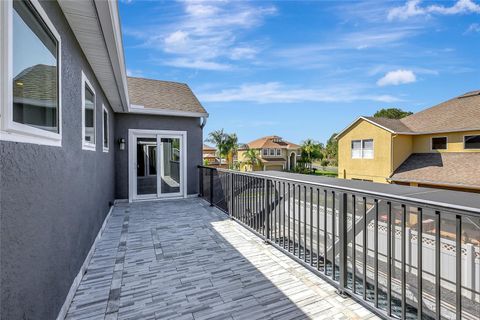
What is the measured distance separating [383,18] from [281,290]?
38.6ft

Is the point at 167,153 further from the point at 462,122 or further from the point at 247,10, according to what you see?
the point at 462,122

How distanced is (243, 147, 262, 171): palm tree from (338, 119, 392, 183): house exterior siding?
16.3 meters

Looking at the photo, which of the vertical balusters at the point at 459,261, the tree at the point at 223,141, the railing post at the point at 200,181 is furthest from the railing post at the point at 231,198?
the tree at the point at 223,141

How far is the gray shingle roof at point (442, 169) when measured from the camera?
12.4 meters

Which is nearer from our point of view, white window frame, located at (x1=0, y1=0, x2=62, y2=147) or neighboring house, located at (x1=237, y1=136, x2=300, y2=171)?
white window frame, located at (x1=0, y1=0, x2=62, y2=147)

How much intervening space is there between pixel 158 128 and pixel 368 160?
47.8 ft

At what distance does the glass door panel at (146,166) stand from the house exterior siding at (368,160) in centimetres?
1410

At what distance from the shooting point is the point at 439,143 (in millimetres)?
14789

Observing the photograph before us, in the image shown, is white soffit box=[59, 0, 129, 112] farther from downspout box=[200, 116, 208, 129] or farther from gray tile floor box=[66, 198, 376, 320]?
downspout box=[200, 116, 208, 129]

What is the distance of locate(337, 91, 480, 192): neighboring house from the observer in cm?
1309

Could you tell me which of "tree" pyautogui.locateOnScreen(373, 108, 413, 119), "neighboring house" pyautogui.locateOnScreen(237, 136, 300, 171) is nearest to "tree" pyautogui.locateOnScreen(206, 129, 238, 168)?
"neighboring house" pyautogui.locateOnScreen(237, 136, 300, 171)

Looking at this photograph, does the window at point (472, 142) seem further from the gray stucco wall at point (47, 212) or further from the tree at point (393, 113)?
the tree at point (393, 113)

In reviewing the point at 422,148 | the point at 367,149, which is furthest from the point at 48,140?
the point at 422,148

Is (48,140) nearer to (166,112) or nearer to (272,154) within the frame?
(166,112)
